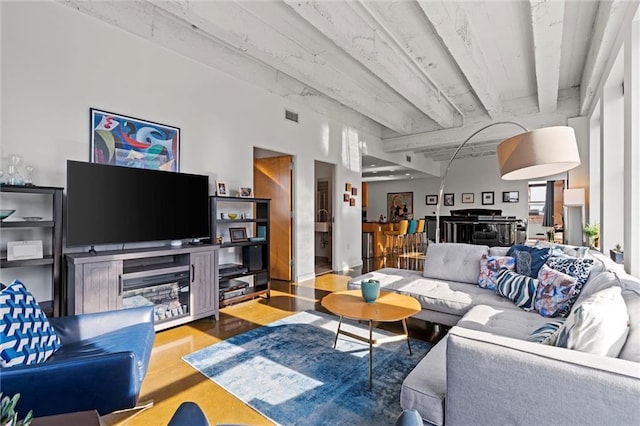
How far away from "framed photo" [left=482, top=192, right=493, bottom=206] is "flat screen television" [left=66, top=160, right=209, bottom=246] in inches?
382

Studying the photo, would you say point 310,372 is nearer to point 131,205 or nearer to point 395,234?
point 131,205

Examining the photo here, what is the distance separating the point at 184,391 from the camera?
6.73 feet

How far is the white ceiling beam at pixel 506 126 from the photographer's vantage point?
213 inches

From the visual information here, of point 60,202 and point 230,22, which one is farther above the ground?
point 230,22

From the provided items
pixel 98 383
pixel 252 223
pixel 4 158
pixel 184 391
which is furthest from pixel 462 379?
pixel 252 223

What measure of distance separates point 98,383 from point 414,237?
31.7 ft

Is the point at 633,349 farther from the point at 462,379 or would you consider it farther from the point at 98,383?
the point at 98,383

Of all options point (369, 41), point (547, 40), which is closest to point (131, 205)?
point (369, 41)

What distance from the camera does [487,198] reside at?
10461 millimetres

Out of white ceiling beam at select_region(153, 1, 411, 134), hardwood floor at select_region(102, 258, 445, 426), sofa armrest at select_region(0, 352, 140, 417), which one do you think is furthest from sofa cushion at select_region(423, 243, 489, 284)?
sofa armrest at select_region(0, 352, 140, 417)

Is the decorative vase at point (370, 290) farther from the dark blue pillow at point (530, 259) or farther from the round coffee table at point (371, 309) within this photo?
the dark blue pillow at point (530, 259)

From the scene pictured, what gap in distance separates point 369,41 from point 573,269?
109 inches

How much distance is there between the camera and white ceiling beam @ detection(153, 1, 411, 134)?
9.10ft

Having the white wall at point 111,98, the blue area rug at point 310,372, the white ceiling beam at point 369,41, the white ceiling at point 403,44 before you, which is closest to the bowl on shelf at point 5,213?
the white wall at point 111,98
